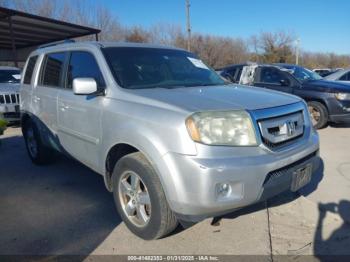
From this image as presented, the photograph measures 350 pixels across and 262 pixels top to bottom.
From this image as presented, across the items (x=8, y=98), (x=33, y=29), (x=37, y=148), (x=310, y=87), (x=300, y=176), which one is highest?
(x=33, y=29)

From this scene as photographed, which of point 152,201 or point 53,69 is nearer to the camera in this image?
point 152,201

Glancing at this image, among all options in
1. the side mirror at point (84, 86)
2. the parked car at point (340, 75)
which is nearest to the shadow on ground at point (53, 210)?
the side mirror at point (84, 86)

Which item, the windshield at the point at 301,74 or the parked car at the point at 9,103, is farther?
the windshield at the point at 301,74

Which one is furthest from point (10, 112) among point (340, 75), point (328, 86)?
point (340, 75)

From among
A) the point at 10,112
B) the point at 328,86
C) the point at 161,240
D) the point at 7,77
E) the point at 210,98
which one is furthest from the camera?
the point at 7,77

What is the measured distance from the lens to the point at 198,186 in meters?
2.45

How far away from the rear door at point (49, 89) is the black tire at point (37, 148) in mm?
333

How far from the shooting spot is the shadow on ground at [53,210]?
307cm

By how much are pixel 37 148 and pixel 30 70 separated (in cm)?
123

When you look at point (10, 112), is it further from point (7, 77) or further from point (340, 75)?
point (340, 75)

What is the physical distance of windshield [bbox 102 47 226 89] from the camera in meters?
3.45

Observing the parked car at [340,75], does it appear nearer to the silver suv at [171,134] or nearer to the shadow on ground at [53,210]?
the silver suv at [171,134]

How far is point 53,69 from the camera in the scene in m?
4.52

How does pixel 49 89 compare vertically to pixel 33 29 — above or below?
below
